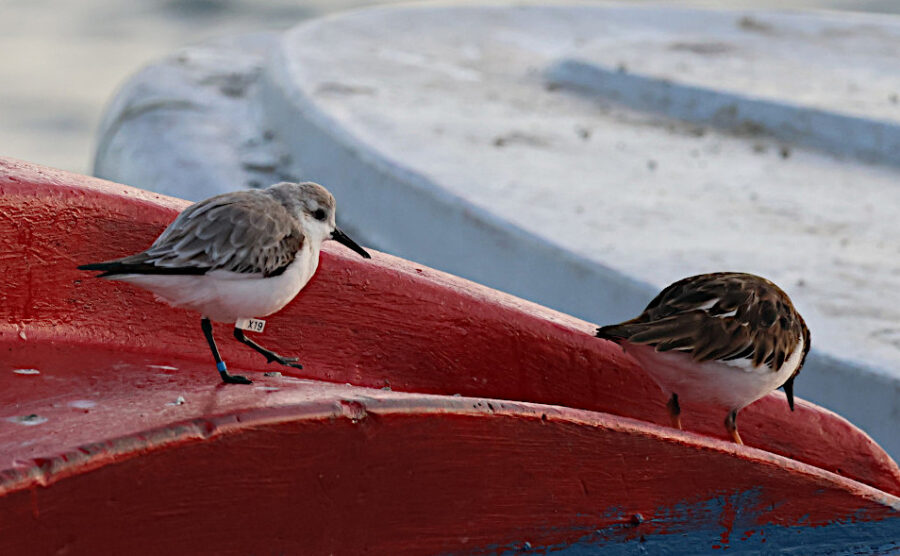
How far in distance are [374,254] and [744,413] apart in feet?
3.64

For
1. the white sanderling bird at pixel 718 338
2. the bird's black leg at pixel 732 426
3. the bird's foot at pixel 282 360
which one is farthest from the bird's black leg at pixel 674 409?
the bird's foot at pixel 282 360

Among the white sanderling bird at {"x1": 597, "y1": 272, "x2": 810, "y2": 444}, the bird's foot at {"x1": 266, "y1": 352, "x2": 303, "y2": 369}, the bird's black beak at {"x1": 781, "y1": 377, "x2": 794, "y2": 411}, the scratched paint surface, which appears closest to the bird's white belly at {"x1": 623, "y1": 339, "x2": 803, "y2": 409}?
the white sanderling bird at {"x1": 597, "y1": 272, "x2": 810, "y2": 444}

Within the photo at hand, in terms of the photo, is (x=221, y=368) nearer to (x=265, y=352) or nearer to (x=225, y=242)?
(x=265, y=352)

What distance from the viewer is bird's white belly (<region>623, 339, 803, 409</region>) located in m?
2.80

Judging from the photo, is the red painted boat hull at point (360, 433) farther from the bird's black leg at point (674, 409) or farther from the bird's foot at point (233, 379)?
the bird's black leg at point (674, 409)

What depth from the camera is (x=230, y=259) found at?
2324 mm

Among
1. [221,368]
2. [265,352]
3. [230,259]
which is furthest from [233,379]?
[230,259]

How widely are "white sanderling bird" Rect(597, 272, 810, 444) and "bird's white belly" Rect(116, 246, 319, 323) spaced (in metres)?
0.79

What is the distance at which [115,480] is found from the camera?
2023 millimetres

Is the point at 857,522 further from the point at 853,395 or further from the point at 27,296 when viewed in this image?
the point at 27,296

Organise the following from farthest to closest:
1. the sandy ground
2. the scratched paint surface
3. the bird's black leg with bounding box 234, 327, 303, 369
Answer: the sandy ground
the scratched paint surface
the bird's black leg with bounding box 234, 327, 303, 369

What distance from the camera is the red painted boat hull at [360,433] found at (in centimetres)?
210

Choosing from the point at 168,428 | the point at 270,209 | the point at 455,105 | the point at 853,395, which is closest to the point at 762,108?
the point at 455,105

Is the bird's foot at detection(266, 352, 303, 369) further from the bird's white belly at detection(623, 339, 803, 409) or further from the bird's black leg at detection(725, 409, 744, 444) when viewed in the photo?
the bird's black leg at detection(725, 409, 744, 444)
